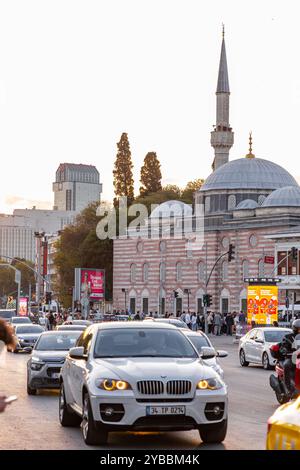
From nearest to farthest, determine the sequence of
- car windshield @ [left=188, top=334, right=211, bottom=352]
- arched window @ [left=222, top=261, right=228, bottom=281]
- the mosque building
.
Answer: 1. car windshield @ [left=188, top=334, right=211, bottom=352]
2. the mosque building
3. arched window @ [left=222, top=261, right=228, bottom=281]

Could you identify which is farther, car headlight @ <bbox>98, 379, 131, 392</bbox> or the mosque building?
the mosque building

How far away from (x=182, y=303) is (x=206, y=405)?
9053cm

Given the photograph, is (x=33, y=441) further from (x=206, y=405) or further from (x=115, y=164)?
(x=115, y=164)

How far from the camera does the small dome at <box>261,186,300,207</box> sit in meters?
96.2

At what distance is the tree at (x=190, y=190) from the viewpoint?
12607 centimetres

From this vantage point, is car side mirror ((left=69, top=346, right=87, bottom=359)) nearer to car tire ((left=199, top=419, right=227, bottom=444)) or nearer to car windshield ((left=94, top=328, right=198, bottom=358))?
car windshield ((left=94, top=328, right=198, bottom=358))

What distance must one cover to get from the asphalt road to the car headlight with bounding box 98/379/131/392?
2.11 ft

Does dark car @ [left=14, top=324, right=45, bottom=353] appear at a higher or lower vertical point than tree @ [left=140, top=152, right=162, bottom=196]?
lower

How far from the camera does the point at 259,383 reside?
25375 millimetres

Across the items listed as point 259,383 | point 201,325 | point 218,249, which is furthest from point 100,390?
point 218,249


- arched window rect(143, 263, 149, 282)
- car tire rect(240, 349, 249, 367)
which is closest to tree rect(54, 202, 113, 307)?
arched window rect(143, 263, 149, 282)

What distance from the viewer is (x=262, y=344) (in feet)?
106

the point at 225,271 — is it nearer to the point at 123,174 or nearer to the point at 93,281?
the point at 93,281

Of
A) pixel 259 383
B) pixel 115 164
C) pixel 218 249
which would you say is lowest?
pixel 259 383
